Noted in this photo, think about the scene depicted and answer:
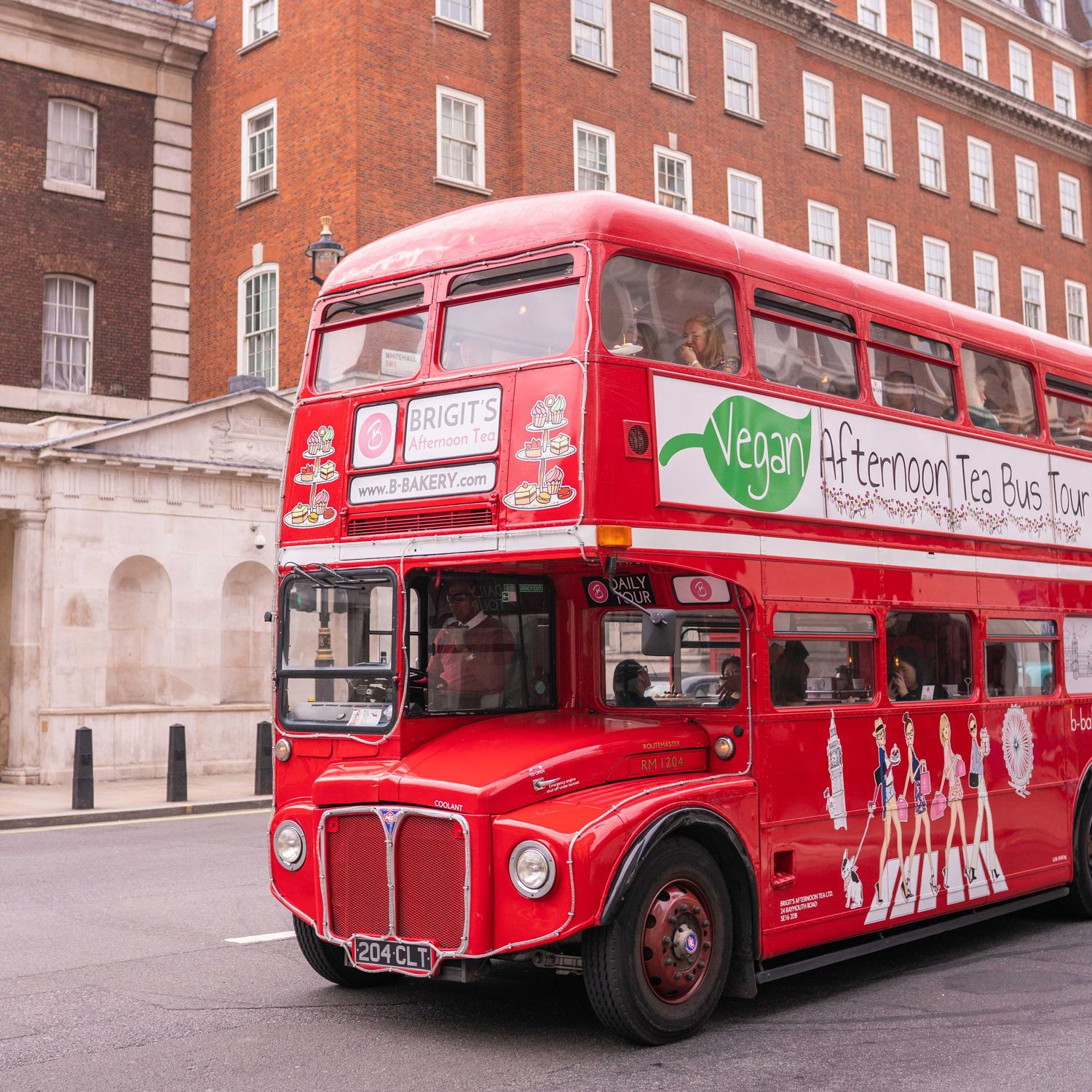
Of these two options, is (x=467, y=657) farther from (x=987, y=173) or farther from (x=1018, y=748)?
(x=987, y=173)

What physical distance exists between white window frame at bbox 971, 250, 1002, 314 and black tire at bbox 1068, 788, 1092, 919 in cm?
2626

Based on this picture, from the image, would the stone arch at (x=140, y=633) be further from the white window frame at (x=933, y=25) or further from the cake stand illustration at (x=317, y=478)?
the white window frame at (x=933, y=25)

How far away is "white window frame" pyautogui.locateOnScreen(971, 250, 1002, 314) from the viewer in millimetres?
34469

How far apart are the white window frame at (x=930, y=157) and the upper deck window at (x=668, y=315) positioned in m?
28.1

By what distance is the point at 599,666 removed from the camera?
7.76 metres

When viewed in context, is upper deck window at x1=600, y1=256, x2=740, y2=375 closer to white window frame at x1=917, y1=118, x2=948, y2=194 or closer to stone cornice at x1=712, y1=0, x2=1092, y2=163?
stone cornice at x1=712, y1=0, x2=1092, y2=163

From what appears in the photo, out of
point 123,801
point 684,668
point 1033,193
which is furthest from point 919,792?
point 1033,193

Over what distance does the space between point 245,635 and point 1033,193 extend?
25567 millimetres

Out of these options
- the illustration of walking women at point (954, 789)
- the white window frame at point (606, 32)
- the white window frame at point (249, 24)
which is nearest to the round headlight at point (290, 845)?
the illustration of walking women at point (954, 789)

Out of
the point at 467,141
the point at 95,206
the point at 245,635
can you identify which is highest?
the point at 467,141

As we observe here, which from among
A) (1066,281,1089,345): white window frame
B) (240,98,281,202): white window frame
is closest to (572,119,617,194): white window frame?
(240,98,281,202): white window frame

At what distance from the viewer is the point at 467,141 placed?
24.7 m

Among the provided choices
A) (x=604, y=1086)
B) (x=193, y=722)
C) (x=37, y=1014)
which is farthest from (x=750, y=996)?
(x=193, y=722)

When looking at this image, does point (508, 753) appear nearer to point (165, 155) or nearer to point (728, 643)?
point (728, 643)
